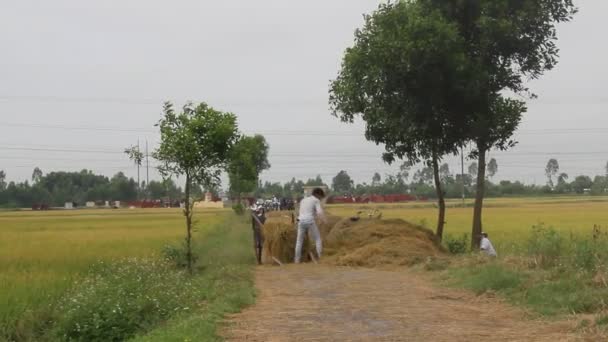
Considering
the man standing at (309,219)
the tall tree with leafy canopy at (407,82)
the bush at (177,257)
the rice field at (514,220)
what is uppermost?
the tall tree with leafy canopy at (407,82)

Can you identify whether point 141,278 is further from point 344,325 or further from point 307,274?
point 344,325

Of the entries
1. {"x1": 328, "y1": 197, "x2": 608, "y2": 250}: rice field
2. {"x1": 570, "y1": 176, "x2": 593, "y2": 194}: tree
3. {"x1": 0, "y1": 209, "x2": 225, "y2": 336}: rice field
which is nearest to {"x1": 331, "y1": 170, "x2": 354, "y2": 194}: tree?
{"x1": 570, "y1": 176, "x2": 593, "y2": 194}: tree

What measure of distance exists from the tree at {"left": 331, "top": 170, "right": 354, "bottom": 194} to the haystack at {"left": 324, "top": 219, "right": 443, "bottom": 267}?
446ft

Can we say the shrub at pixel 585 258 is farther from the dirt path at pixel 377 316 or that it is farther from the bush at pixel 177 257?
the bush at pixel 177 257

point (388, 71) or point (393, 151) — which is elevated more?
point (388, 71)

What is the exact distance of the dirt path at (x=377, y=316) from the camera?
8.14 metres

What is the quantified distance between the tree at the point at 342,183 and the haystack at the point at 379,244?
446 feet

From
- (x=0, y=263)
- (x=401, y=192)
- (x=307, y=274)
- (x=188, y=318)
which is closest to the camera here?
(x=188, y=318)

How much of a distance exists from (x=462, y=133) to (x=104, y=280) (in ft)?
33.9

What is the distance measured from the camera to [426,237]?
1817 centimetres

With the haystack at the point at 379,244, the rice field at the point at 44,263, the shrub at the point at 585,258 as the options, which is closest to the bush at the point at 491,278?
the shrub at the point at 585,258

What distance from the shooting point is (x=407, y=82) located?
1856cm

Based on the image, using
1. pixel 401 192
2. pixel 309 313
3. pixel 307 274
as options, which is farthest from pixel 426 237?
pixel 401 192

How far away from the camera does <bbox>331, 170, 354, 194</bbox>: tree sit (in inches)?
6137
